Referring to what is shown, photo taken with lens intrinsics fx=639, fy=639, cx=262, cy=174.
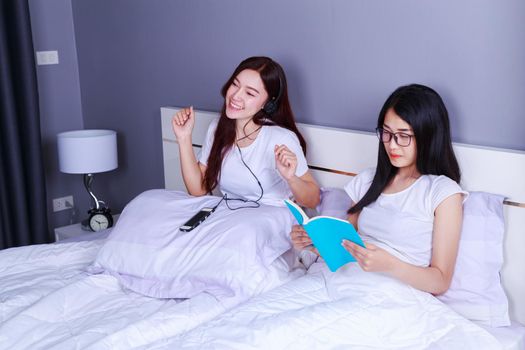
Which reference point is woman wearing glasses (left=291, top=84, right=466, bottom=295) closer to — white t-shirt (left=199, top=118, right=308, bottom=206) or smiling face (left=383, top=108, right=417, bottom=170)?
smiling face (left=383, top=108, right=417, bottom=170)

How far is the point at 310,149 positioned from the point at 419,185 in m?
0.62

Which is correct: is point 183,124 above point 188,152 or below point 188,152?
above

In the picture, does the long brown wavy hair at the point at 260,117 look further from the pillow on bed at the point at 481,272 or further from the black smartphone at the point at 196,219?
the pillow on bed at the point at 481,272

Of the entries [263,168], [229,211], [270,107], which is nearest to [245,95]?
[270,107]

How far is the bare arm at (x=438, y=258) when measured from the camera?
1751mm

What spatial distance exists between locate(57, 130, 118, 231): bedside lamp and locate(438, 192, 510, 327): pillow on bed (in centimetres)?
198

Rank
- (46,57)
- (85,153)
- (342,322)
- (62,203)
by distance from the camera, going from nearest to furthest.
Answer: (342,322) → (85,153) → (46,57) → (62,203)

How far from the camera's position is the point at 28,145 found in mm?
3463

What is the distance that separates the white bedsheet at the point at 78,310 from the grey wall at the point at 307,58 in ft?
2.62

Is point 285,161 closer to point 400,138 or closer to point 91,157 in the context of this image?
point 400,138

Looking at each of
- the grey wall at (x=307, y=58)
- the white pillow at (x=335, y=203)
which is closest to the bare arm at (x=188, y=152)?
the grey wall at (x=307, y=58)

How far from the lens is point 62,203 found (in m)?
3.93

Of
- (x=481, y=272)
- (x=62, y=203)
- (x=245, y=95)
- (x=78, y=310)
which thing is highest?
(x=245, y=95)

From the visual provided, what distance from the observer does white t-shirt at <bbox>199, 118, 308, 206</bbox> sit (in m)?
2.38
